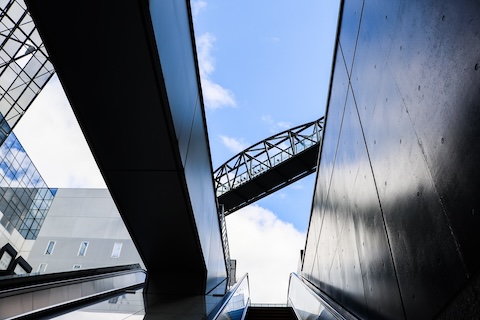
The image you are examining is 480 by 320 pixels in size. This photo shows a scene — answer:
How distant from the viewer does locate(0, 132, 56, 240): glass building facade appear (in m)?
24.0

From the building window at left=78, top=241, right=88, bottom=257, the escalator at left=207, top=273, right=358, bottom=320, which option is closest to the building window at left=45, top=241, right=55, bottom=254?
the building window at left=78, top=241, right=88, bottom=257

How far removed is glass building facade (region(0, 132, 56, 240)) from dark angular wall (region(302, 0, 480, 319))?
24.9 m

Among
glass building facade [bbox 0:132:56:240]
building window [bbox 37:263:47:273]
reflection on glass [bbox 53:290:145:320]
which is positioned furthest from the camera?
building window [bbox 37:263:47:273]

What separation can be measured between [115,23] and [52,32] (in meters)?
0.72

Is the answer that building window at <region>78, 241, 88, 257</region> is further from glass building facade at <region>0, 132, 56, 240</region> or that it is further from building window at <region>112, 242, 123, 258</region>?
glass building facade at <region>0, 132, 56, 240</region>

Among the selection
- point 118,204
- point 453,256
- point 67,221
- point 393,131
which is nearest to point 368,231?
point 393,131

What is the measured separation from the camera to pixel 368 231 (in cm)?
344

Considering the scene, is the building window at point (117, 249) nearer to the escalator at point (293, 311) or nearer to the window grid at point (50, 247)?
the window grid at point (50, 247)

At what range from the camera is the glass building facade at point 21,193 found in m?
24.0

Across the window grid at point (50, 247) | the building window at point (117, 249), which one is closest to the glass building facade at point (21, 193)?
the window grid at point (50, 247)

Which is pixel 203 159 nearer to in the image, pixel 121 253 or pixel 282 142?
pixel 282 142

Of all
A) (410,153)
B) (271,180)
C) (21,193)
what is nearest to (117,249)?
(21,193)

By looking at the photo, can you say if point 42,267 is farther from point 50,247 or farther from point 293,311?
point 293,311

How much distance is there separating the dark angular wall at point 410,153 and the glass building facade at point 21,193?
2492 cm
